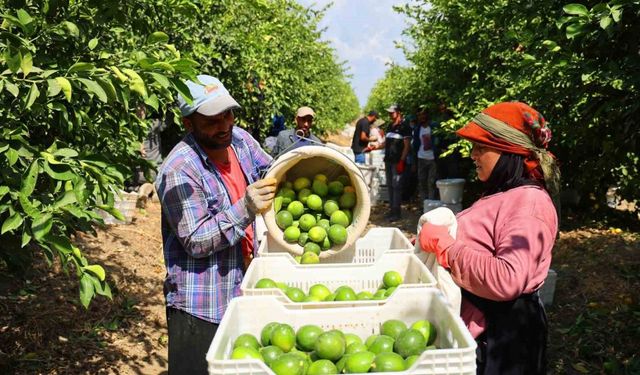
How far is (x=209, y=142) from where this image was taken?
254cm

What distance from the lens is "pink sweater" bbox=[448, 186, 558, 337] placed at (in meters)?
1.95

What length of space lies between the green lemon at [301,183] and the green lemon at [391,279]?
2.34 ft

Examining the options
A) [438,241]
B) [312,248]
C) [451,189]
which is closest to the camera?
[438,241]

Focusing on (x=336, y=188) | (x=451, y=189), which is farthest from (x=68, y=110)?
(x=451, y=189)

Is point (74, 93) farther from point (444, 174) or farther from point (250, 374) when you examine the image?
point (444, 174)

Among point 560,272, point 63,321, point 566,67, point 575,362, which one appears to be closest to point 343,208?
point 566,67

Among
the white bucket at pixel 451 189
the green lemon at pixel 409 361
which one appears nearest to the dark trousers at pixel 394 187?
the white bucket at pixel 451 189

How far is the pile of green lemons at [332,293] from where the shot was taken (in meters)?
2.25

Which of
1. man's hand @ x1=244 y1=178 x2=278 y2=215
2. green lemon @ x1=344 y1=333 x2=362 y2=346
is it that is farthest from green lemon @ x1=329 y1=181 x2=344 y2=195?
green lemon @ x1=344 y1=333 x2=362 y2=346

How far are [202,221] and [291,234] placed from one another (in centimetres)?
52

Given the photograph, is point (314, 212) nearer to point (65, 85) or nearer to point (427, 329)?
point (427, 329)

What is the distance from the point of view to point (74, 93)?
222 centimetres

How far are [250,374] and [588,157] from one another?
22.5 feet

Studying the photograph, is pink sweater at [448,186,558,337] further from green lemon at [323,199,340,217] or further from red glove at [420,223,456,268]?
green lemon at [323,199,340,217]
